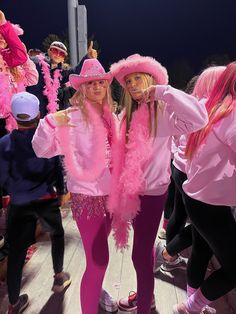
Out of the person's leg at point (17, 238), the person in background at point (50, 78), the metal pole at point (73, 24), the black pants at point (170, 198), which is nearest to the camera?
the person's leg at point (17, 238)

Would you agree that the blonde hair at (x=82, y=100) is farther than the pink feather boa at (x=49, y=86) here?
No

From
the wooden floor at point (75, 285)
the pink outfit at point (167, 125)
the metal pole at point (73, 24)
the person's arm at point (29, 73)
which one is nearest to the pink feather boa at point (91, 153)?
the pink outfit at point (167, 125)

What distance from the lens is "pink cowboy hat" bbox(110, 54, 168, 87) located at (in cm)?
158

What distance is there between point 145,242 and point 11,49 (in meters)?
1.91

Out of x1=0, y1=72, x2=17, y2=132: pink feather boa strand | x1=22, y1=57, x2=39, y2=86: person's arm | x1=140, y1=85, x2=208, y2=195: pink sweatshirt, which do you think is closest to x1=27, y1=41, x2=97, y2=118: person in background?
x1=22, y1=57, x2=39, y2=86: person's arm

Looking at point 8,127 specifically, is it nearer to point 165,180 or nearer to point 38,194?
point 38,194

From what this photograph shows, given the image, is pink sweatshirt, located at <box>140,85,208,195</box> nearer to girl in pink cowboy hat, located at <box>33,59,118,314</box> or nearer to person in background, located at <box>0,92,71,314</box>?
girl in pink cowboy hat, located at <box>33,59,118,314</box>

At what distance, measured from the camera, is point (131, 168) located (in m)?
1.58

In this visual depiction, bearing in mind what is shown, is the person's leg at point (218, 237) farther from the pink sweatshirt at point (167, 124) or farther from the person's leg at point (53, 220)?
the person's leg at point (53, 220)

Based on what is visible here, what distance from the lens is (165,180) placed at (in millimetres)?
1623

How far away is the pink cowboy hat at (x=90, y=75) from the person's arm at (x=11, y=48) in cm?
122

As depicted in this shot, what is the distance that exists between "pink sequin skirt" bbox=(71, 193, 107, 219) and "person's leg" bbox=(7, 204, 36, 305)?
0.41 m

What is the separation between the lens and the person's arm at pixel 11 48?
8.32ft

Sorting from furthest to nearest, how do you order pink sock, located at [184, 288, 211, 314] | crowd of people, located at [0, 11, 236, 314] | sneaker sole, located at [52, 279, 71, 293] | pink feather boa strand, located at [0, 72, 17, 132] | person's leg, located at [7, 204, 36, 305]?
pink feather boa strand, located at [0, 72, 17, 132] → sneaker sole, located at [52, 279, 71, 293] → person's leg, located at [7, 204, 36, 305] → pink sock, located at [184, 288, 211, 314] → crowd of people, located at [0, 11, 236, 314]
